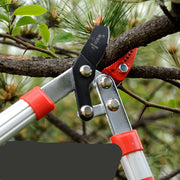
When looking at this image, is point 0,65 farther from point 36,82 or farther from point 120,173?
point 120,173

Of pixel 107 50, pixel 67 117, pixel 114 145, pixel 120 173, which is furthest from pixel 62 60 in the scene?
pixel 67 117

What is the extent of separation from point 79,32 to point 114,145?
33 centimetres

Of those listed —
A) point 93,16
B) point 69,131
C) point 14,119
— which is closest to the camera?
point 14,119

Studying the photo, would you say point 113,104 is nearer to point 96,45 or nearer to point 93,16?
point 96,45

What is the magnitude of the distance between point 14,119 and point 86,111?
101mm

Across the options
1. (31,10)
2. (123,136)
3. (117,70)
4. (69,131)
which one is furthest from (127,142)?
(69,131)

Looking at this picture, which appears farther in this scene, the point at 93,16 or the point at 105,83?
the point at 93,16

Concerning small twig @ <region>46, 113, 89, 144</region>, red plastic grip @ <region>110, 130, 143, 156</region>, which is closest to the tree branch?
red plastic grip @ <region>110, 130, 143, 156</region>

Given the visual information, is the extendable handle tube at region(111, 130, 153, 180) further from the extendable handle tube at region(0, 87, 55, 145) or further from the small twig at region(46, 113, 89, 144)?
the small twig at region(46, 113, 89, 144)

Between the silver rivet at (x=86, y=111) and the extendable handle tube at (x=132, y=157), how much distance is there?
49 millimetres

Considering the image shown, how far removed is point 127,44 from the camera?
42 cm

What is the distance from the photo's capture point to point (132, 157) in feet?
1.22

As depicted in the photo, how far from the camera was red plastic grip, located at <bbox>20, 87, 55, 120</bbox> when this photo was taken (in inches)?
14.0

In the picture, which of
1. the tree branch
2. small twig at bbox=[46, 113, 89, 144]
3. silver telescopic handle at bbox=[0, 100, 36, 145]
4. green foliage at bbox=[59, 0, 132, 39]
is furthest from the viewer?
small twig at bbox=[46, 113, 89, 144]
